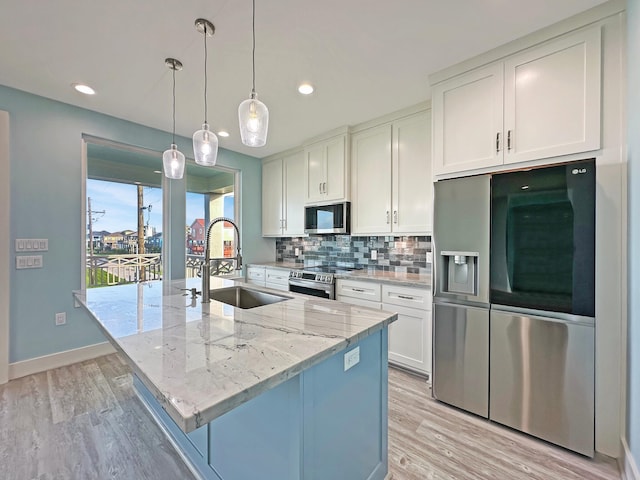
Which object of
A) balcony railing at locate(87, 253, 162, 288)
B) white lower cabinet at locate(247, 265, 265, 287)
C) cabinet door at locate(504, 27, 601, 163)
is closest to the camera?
cabinet door at locate(504, 27, 601, 163)

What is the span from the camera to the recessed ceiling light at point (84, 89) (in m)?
2.46

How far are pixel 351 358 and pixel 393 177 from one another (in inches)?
89.9

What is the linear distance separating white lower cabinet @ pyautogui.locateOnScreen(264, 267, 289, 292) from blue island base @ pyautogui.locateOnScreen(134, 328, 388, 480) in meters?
2.30

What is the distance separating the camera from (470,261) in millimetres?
2010

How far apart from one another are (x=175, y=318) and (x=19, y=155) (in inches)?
107

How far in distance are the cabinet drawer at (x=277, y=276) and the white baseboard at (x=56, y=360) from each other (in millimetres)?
1976

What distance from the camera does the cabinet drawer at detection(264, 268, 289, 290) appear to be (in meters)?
3.76

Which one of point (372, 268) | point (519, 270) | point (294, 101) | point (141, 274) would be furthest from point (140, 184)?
point (519, 270)

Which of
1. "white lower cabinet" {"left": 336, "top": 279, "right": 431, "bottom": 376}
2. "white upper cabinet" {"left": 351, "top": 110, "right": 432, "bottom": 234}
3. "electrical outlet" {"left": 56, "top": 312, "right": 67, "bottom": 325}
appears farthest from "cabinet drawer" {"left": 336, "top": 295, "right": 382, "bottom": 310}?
"electrical outlet" {"left": 56, "top": 312, "right": 67, "bottom": 325}

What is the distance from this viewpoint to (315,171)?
371 centimetres

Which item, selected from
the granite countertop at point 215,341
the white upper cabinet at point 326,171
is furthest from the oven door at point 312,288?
the granite countertop at point 215,341

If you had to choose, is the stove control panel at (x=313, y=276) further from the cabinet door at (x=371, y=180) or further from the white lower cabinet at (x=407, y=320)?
the cabinet door at (x=371, y=180)

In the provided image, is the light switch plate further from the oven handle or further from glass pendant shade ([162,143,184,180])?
the oven handle

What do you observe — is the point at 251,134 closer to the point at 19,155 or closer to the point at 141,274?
the point at 19,155
